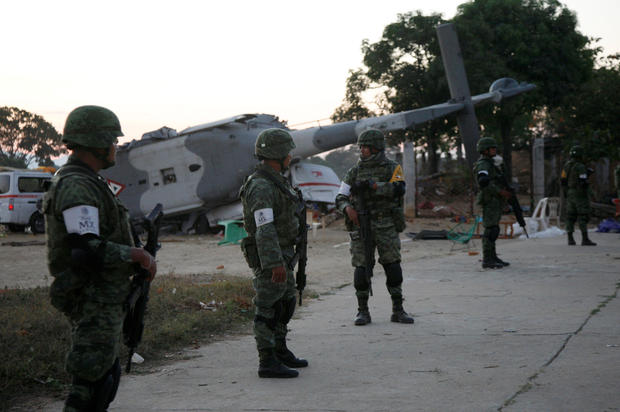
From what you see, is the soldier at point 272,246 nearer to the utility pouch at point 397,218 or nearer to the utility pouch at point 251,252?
the utility pouch at point 251,252

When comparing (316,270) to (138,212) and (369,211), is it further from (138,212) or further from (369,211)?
(138,212)

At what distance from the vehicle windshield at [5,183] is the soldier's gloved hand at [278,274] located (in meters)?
18.5

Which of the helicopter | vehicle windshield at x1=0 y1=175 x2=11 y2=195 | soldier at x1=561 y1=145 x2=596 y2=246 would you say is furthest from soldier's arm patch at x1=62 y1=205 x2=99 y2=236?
vehicle windshield at x1=0 y1=175 x2=11 y2=195

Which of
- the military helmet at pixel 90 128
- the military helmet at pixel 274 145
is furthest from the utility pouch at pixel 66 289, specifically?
A: the military helmet at pixel 274 145

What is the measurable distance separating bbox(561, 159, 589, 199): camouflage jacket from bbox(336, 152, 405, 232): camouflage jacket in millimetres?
7418

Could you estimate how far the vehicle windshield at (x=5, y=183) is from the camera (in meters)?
19.9

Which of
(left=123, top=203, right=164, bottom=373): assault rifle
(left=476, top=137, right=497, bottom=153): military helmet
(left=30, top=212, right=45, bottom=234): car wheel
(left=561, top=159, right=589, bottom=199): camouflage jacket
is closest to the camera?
(left=123, top=203, right=164, bottom=373): assault rifle

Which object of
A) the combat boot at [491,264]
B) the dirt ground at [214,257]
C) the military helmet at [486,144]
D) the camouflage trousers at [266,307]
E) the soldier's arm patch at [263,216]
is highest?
the military helmet at [486,144]

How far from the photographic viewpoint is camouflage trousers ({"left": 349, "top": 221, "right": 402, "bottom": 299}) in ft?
18.6

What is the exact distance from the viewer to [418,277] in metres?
8.65

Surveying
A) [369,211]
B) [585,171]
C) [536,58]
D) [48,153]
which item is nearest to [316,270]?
[369,211]

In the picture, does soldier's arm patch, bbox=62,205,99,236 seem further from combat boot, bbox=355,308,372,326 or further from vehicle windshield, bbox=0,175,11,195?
vehicle windshield, bbox=0,175,11,195

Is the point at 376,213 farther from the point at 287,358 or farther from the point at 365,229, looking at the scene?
the point at 287,358

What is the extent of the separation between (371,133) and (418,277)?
3.40m
